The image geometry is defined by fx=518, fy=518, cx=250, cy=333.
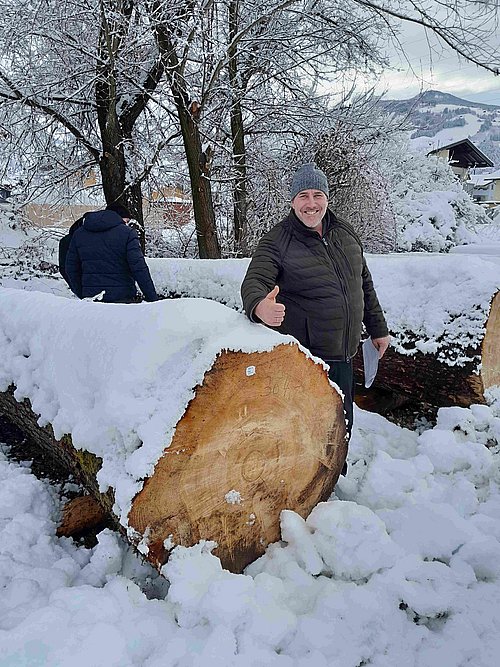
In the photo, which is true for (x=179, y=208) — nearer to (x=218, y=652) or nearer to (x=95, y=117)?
(x=95, y=117)

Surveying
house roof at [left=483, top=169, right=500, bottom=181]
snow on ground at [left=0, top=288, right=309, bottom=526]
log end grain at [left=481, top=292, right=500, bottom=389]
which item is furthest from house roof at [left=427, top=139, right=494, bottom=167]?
snow on ground at [left=0, top=288, right=309, bottom=526]

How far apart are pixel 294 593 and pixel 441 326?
2.00m

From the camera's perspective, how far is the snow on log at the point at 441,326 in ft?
10.3

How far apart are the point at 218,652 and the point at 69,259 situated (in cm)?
335

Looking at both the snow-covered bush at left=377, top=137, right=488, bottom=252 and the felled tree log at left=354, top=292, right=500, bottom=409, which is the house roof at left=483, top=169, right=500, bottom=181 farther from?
the felled tree log at left=354, top=292, right=500, bottom=409

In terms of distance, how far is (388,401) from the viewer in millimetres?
3834

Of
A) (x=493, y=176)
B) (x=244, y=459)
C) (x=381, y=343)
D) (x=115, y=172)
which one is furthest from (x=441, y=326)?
(x=493, y=176)

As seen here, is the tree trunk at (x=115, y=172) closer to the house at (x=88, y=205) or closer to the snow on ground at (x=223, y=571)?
the house at (x=88, y=205)

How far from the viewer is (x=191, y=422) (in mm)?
1749

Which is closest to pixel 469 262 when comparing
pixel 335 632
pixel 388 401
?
pixel 388 401

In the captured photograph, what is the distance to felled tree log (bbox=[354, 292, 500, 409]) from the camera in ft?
10.3

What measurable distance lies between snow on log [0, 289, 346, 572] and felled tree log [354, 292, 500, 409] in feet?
4.21

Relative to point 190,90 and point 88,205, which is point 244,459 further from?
point 88,205

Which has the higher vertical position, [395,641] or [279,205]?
[279,205]
